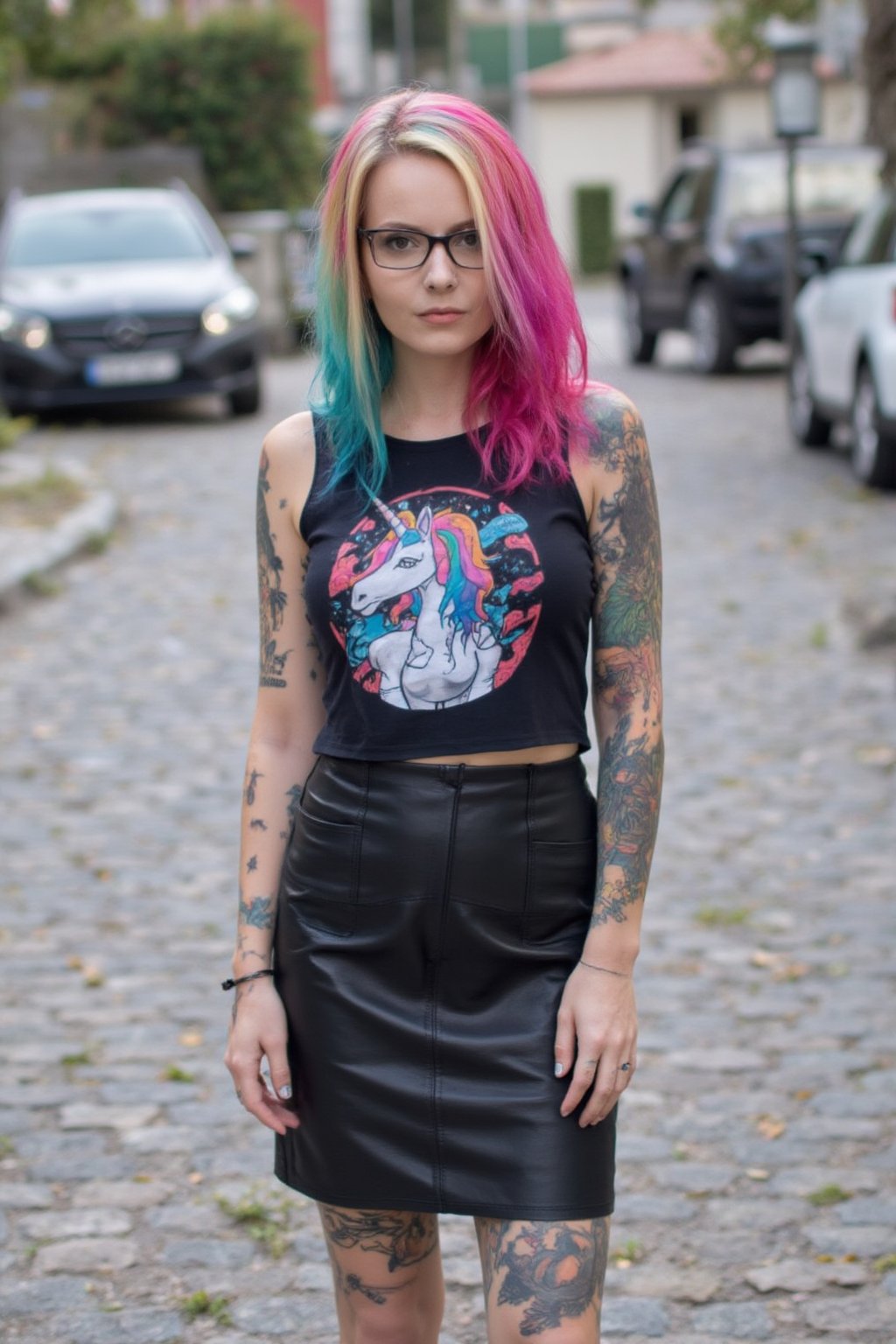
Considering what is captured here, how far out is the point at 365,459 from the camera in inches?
98.3

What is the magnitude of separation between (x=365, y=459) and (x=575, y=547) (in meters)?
0.28

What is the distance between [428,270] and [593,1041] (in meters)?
0.91

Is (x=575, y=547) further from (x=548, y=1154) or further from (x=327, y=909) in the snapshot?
(x=548, y=1154)

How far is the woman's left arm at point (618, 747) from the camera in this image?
2.38 m

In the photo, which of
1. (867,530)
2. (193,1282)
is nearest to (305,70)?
(867,530)

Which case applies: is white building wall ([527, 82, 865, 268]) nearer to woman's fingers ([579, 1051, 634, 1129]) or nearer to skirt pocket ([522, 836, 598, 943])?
skirt pocket ([522, 836, 598, 943])

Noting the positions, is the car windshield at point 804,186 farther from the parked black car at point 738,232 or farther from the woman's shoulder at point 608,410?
the woman's shoulder at point 608,410

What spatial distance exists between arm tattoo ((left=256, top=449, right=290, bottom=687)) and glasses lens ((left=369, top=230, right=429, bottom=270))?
31 centimetres

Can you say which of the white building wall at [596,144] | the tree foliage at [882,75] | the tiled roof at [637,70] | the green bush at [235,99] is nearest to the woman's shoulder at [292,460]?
the tree foliage at [882,75]

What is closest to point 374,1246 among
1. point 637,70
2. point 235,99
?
point 235,99

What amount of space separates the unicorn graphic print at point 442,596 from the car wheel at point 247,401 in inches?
540

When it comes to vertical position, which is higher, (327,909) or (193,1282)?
(327,909)

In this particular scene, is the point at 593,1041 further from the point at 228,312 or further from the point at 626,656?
the point at 228,312

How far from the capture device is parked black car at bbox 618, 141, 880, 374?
18.1 m
